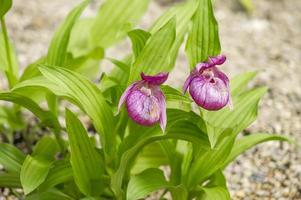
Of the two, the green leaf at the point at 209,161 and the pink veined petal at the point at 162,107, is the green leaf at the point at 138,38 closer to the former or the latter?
the pink veined petal at the point at 162,107

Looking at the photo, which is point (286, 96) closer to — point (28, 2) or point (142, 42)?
point (142, 42)

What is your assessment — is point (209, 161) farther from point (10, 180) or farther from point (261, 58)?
point (261, 58)

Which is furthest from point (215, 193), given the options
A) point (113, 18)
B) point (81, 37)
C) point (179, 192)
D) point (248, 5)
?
point (248, 5)

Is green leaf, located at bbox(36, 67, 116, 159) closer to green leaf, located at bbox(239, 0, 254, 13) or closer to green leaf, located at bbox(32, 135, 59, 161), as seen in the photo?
green leaf, located at bbox(32, 135, 59, 161)

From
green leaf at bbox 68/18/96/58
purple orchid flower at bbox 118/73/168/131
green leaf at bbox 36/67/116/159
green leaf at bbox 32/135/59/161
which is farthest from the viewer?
green leaf at bbox 68/18/96/58

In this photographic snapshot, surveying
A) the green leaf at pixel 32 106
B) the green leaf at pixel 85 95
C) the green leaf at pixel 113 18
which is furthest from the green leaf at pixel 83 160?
the green leaf at pixel 113 18

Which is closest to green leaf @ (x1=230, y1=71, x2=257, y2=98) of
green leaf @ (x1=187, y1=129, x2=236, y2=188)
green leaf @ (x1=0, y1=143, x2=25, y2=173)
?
green leaf @ (x1=187, y1=129, x2=236, y2=188)

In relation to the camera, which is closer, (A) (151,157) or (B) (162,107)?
(B) (162,107)
